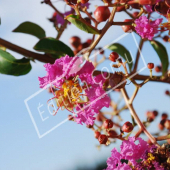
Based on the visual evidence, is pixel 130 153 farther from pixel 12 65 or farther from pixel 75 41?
pixel 75 41

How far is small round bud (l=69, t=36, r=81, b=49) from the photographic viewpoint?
1.55 metres

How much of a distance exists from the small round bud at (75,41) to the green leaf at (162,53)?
362 millimetres

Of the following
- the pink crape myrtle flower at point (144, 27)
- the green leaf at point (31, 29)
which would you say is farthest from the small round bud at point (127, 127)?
the green leaf at point (31, 29)

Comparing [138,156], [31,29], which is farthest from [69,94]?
[31,29]

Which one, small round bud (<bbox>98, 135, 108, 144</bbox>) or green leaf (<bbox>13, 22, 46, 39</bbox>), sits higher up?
green leaf (<bbox>13, 22, 46, 39</bbox>)

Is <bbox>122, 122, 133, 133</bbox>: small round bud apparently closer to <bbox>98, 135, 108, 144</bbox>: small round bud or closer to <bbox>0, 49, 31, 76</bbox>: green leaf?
<bbox>98, 135, 108, 144</bbox>: small round bud

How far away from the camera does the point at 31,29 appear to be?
1.37 metres

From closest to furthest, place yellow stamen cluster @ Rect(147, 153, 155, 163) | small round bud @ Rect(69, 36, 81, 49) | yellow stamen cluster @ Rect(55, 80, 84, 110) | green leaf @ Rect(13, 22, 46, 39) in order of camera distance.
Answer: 1. yellow stamen cluster @ Rect(147, 153, 155, 163)
2. yellow stamen cluster @ Rect(55, 80, 84, 110)
3. green leaf @ Rect(13, 22, 46, 39)
4. small round bud @ Rect(69, 36, 81, 49)

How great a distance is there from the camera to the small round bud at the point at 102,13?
3.15 ft

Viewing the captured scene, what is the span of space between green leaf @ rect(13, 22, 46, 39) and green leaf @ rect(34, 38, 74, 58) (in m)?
0.23

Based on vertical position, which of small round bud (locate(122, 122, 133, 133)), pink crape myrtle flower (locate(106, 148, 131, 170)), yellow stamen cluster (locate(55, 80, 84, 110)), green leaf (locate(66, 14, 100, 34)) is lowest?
pink crape myrtle flower (locate(106, 148, 131, 170))

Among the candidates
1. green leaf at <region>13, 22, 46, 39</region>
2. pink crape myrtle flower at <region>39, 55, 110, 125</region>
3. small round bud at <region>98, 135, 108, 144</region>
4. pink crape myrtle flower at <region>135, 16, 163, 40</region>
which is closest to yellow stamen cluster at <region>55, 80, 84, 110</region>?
pink crape myrtle flower at <region>39, 55, 110, 125</region>

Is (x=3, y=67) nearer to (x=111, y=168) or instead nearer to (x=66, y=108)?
(x=66, y=108)

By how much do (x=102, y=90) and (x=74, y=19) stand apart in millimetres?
232
